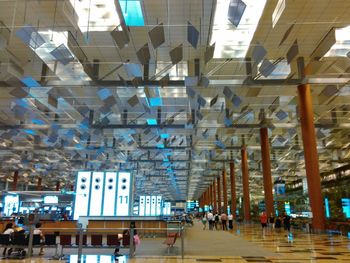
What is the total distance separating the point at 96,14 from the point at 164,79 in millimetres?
4083

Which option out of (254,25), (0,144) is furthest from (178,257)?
(0,144)

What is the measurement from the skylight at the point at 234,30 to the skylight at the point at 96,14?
363 cm

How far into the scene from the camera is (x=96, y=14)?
12.0 meters

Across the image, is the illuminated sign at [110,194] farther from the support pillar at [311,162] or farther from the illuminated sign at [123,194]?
the support pillar at [311,162]

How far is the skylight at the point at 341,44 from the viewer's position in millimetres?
13727

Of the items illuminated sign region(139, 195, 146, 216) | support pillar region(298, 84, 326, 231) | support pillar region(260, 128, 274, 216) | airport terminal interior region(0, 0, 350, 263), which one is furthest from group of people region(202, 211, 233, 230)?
illuminated sign region(139, 195, 146, 216)

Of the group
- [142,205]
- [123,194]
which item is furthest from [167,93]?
[142,205]

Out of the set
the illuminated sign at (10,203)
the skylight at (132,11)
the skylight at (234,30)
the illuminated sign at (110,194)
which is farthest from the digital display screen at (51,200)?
the skylight at (132,11)

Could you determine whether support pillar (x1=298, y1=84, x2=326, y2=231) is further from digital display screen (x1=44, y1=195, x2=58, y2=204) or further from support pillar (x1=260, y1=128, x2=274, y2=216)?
digital display screen (x1=44, y1=195, x2=58, y2=204)

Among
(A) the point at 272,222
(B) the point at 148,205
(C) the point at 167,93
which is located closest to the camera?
(C) the point at 167,93

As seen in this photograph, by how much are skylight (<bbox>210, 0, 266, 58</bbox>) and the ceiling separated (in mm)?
162

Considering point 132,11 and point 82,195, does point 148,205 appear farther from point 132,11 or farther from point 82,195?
point 132,11

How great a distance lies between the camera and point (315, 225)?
17203 mm

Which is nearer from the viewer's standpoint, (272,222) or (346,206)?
(272,222)
